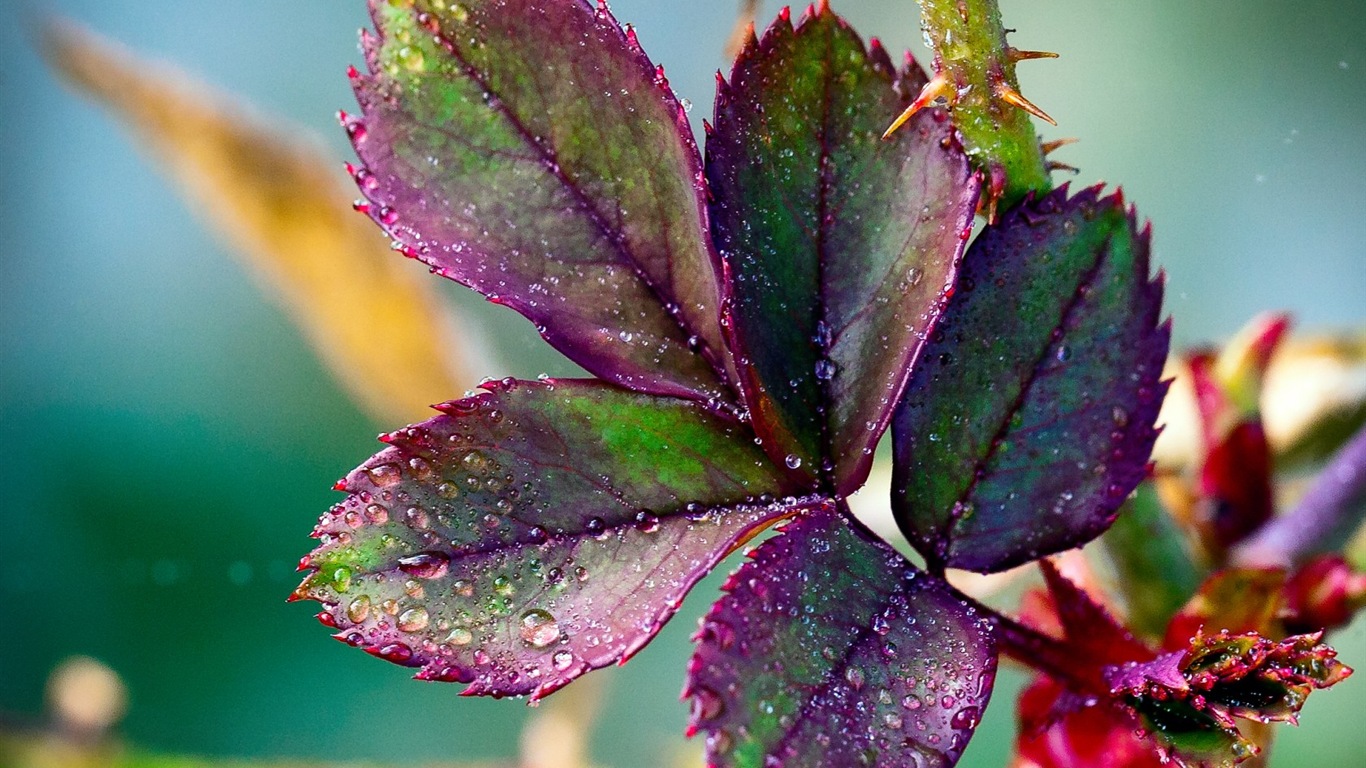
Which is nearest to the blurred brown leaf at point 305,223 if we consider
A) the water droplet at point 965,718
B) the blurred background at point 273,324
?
the blurred background at point 273,324

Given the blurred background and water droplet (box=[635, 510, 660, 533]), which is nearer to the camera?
water droplet (box=[635, 510, 660, 533])

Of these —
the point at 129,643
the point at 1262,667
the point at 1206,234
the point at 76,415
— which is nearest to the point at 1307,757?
the point at 1206,234

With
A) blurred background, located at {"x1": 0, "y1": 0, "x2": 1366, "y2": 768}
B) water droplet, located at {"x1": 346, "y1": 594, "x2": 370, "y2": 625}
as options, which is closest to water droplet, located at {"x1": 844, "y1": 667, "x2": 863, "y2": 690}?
water droplet, located at {"x1": 346, "y1": 594, "x2": 370, "y2": 625}

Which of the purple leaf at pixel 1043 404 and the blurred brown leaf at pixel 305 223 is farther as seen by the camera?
the blurred brown leaf at pixel 305 223

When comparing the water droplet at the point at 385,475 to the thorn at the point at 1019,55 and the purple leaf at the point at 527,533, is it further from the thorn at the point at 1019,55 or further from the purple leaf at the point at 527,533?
the thorn at the point at 1019,55

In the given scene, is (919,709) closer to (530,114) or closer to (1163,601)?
(530,114)

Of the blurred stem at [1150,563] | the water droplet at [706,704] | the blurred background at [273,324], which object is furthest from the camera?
the blurred background at [273,324]

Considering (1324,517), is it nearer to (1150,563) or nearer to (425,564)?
(1150,563)

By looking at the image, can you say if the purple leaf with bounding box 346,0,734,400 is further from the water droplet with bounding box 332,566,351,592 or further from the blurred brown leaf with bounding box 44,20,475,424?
the blurred brown leaf with bounding box 44,20,475,424
